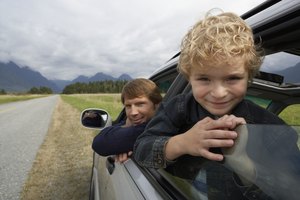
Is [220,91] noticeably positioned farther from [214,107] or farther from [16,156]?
[16,156]

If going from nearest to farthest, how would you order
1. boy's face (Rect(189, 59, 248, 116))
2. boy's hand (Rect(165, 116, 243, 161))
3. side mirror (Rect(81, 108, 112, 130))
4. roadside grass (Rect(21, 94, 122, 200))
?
boy's hand (Rect(165, 116, 243, 161)), boy's face (Rect(189, 59, 248, 116)), side mirror (Rect(81, 108, 112, 130)), roadside grass (Rect(21, 94, 122, 200))

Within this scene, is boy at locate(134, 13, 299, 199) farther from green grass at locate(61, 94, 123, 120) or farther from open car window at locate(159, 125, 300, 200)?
green grass at locate(61, 94, 123, 120)

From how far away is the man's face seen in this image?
2086 millimetres

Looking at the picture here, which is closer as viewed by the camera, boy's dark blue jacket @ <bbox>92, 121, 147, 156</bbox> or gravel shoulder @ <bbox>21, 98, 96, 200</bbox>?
boy's dark blue jacket @ <bbox>92, 121, 147, 156</bbox>

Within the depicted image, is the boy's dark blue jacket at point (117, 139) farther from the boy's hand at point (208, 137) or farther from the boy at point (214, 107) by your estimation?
the boy's hand at point (208, 137)

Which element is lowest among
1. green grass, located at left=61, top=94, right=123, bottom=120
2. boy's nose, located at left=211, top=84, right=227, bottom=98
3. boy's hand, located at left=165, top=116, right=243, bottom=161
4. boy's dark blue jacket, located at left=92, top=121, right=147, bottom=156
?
green grass, located at left=61, top=94, right=123, bottom=120

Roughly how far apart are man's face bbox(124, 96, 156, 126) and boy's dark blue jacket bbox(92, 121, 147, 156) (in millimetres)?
102

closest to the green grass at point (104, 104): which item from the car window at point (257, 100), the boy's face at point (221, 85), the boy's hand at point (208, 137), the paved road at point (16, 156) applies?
the paved road at point (16, 156)

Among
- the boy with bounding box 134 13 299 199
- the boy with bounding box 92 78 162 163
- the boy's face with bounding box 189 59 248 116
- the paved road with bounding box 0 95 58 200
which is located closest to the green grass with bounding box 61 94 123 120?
the paved road with bounding box 0 95 58 200

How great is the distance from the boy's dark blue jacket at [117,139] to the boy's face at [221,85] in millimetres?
761

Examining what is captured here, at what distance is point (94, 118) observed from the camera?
3.18m

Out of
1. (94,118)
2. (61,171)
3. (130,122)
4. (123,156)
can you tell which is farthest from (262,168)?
(61,171)

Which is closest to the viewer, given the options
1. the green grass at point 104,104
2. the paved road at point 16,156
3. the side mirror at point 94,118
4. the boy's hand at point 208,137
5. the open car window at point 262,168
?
the open car window at point 262,168

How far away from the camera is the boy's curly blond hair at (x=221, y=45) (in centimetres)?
110
